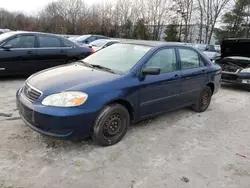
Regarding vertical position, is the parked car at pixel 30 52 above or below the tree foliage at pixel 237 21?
below

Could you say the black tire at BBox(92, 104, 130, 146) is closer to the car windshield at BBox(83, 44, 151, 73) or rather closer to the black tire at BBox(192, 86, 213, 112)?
the car windshield at BBox(83, 44, 151, 73)

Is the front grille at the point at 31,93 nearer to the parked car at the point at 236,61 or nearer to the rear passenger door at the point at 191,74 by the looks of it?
the rear passenger door at the point at 191,74

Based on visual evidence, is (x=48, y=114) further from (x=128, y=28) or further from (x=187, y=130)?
(x=128, y=28)

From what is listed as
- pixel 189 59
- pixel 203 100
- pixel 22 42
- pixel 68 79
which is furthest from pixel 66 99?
pixel 22 42

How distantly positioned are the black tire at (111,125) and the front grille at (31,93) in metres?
0.84

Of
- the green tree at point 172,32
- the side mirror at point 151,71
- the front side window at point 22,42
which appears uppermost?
the green tree at point 172,32

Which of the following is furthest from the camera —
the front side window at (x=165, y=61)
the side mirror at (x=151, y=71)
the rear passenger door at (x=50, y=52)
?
the rear passenger door at (x=50, y=52)

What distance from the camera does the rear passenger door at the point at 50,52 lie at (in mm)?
6672

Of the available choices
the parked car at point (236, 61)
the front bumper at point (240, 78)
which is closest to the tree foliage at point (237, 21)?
the parked car at point (236, 61)

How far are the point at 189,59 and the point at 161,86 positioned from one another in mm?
1149

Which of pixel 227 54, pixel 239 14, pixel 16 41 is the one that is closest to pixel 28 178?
pixel 16 41

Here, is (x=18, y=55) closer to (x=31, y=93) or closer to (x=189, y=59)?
(x=31, y=93)

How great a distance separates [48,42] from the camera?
22.4ft

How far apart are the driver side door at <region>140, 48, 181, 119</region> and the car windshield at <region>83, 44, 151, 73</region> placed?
0.78 feet
